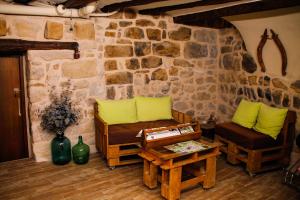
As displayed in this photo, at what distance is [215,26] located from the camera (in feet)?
17.0

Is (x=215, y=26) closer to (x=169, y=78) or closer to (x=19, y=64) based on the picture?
(x=169, y=78)

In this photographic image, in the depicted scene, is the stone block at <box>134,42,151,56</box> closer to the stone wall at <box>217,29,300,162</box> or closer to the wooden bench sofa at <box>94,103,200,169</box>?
the wooden bench sofa at <box>94,103,200,169</box>

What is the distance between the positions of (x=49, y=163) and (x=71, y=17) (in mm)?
2103

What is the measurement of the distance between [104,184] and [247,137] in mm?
1922

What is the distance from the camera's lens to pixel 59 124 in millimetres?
3863

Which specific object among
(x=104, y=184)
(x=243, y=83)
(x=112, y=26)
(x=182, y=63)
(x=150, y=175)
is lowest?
(x=104, y=184)

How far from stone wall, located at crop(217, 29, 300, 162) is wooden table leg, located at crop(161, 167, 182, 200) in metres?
2.01

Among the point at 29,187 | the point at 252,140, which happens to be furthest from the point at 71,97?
the point at 252,140

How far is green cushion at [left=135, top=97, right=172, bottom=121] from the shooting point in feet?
14.3

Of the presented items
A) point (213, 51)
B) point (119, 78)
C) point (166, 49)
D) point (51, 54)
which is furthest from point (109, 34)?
point (213, 51)

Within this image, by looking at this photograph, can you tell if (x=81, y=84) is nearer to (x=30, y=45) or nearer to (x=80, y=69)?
(x=80, y=69)

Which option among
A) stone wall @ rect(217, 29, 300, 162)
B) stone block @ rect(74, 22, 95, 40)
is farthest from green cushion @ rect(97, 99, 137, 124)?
stone wall @ rect(217, 29, 300, 162)

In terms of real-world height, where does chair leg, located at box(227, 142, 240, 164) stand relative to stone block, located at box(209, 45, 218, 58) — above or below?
below

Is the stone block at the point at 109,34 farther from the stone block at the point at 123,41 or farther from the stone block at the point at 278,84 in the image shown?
the stone block at the point at 278,84
